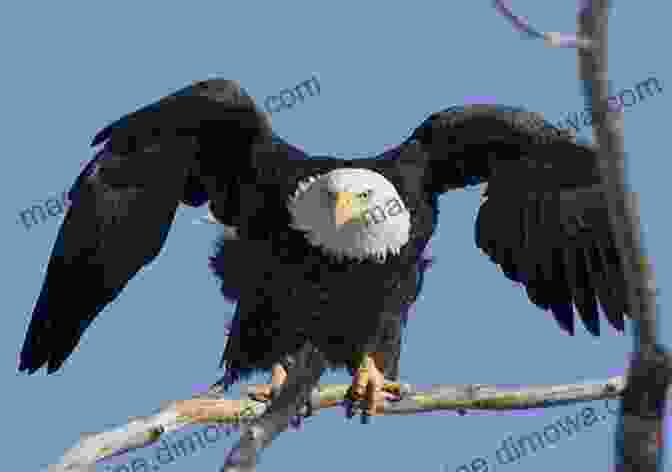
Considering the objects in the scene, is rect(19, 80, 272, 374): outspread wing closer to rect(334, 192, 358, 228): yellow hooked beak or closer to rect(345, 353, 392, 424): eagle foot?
rect(334, 192, 358, 228): yellow hooked beak

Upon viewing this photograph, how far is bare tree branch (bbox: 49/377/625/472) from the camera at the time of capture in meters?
4.72

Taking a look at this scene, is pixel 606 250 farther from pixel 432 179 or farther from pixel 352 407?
pixel 352 407

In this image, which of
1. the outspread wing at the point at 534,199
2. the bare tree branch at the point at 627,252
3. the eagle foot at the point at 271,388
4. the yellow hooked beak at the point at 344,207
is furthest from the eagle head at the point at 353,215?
the bare tree branch at the point at 627,252

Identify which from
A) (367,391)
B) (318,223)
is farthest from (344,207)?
(367,391)

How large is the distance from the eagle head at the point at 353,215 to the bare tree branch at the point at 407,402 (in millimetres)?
623

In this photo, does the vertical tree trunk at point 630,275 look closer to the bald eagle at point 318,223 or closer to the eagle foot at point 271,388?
the bald eagle at point 318,223

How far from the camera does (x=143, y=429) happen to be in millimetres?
4609

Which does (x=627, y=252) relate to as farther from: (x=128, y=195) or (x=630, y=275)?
(x=128, y=195)

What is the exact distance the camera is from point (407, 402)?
5.46 m

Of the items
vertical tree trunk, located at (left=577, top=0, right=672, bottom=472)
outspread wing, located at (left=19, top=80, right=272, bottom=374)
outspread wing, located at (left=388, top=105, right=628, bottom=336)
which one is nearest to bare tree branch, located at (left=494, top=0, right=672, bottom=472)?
vertical tree trunk, located at (left=577, top=0, right=672, bottom=472)

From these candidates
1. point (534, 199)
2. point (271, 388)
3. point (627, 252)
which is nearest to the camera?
point (627, 252)

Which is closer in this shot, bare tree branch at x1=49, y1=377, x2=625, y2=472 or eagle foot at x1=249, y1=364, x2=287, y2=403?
bare tree branch at x1=49, y1=377, x2=625, y2=472

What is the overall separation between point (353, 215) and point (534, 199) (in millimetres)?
1123

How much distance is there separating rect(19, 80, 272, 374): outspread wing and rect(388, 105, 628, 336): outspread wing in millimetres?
849
